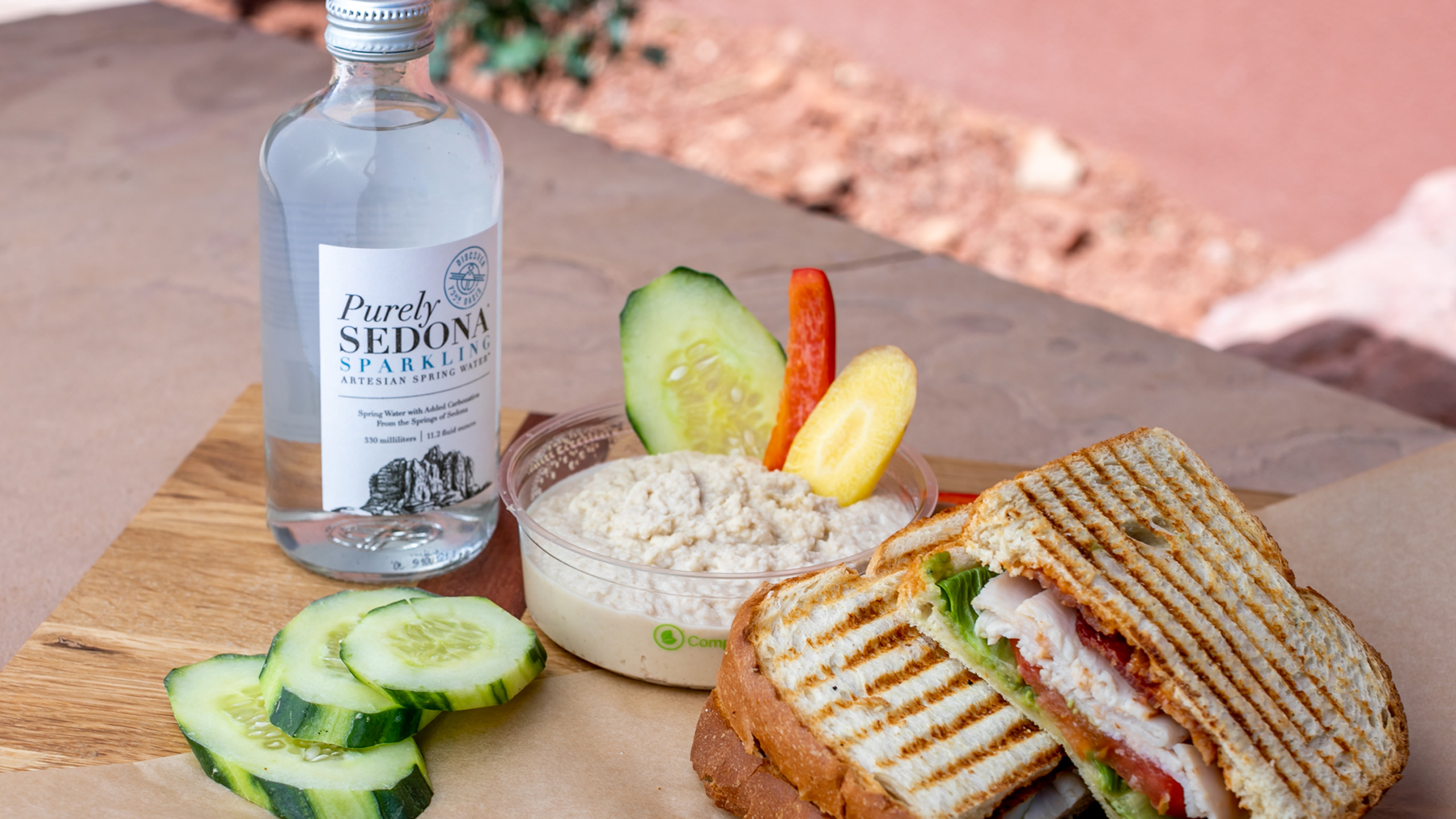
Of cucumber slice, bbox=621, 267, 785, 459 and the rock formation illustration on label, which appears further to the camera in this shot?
cucumber slice, bbox=621, 267, 785, 459

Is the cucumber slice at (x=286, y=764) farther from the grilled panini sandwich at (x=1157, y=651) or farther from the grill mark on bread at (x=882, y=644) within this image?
the grilled panini sandwich at (x=1157, y=651)

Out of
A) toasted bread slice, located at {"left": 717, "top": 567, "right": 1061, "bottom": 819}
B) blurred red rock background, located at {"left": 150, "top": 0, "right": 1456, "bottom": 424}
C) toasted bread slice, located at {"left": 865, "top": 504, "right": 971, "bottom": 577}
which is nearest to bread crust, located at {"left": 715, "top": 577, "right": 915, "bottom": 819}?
toasted bread slice, located at {"left": 717, "top": 567, "right": 1061, "bottom": 819}

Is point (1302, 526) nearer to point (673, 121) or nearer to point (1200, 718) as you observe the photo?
point (1200, 718)

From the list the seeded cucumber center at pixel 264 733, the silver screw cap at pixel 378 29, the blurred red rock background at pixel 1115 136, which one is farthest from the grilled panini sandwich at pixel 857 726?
the blurred red rock background at pixel 1115 136

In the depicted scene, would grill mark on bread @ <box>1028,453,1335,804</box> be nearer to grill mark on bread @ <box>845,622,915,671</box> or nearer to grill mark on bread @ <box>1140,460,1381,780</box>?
grill mark on bread @ <box>1140,460,1381,780</box>

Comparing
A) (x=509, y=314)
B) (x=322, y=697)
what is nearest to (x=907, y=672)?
(x=322, y=697)

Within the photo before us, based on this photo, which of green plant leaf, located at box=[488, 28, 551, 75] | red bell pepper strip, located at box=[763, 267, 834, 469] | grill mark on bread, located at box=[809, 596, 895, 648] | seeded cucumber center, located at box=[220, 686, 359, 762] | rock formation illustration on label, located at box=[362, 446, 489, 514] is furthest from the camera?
green plant leaf, located at box=[488, 28, 551, 75]

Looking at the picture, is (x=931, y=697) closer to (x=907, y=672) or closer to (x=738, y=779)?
(x=907, y=672)
